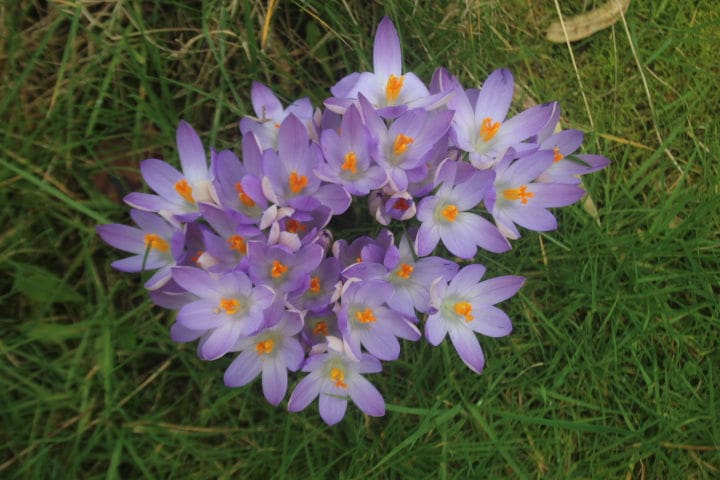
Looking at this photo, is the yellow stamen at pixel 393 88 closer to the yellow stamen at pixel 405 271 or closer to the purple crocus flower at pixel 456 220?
the purple crocus flower at pixel 456 220

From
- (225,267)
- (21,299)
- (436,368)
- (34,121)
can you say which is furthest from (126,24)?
(436,368)

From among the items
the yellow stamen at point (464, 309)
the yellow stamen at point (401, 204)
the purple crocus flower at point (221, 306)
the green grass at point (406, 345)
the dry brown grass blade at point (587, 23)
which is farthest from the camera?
the dry brown grass blade at point (587, 23)

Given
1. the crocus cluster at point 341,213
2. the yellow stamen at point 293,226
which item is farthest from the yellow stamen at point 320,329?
the yellow stamen at point 293,226

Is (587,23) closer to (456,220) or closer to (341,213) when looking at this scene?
(456,220)

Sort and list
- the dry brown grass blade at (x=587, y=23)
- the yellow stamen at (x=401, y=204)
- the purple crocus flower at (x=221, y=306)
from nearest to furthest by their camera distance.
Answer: the purple crocus flower at (x=221, y=306) < the yellow stamen at (x=401, y=204) < the dry brown grass blade at (x=587, y=23)

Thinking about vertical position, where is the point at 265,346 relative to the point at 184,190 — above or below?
below

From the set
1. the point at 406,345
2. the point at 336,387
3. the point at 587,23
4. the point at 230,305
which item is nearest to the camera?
the point at 230,305

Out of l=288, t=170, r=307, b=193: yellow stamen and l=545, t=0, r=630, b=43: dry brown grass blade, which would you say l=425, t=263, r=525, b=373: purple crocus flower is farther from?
l=545, t=0, r=630, b=43: dry brown grass blade

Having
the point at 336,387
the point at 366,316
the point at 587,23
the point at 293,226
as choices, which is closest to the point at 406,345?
the point at 336,387
